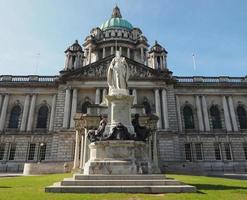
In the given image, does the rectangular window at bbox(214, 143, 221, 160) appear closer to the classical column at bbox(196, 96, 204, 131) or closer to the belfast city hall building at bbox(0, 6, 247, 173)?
the belfast city hall building at bbox(0, 6, 247, 173)

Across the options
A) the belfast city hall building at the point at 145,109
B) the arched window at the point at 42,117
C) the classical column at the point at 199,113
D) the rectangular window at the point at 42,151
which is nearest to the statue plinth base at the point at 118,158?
the belfast city hall building at the point at 145,109

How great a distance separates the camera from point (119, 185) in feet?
31.5

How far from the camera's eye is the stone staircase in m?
9.14

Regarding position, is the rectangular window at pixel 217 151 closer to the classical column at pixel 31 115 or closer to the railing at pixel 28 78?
the railing at pixel 28 78

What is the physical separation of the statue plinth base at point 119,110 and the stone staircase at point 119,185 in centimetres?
314

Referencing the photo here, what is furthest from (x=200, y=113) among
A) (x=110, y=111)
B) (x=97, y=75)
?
(x=110, y=111)

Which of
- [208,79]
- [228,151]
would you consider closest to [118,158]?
[228,151]

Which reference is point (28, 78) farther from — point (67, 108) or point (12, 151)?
point (12, 151)

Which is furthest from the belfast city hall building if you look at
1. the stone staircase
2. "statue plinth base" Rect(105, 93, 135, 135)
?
the stone staircase

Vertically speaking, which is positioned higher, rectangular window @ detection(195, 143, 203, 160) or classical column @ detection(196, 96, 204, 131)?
classical column @ detection(196, 96, 204, 131)

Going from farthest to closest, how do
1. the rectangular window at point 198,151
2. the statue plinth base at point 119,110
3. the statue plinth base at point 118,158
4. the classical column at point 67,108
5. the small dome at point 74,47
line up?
the small dome at point 74,47
the rectangular window at point 198,151
the classical column at point 67,108
the statue plinth base at point 119,110
the statue plinth base at point 118,158

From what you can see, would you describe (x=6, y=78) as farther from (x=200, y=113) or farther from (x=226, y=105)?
(x=226, y=105)

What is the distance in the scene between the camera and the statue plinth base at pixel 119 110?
13016 mm

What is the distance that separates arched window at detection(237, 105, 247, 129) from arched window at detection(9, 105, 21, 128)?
40.5 metres
